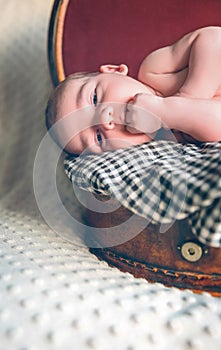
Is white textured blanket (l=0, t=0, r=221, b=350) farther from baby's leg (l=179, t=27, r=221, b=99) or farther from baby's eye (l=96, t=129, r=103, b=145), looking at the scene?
baby's leg (l=179, t=27, r=221, b=99)

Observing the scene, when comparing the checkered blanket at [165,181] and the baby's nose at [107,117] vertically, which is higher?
the baby's nose at [107,117]

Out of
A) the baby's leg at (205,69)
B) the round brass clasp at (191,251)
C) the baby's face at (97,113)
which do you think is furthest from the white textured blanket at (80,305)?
the baby's leg at (205,69)

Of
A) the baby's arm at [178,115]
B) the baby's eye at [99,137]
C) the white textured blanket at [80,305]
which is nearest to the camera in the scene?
the white textured blanket at [80,305]

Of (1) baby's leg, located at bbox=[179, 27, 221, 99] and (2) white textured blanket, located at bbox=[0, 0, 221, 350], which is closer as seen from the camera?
(2) white textured blanket, located at bbox=[0, 0, 221, 350]

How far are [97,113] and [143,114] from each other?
108 mm

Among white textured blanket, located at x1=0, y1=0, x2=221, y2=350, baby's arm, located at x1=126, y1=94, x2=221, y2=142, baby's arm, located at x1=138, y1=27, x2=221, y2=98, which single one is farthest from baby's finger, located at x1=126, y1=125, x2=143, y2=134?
white textured blanket, located at x1=0, y1=0, x2=221, y2=350

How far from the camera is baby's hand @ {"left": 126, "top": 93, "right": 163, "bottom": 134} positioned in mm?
938

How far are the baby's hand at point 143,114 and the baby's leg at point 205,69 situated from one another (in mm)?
97

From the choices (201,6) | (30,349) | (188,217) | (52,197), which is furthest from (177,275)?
(201,6)

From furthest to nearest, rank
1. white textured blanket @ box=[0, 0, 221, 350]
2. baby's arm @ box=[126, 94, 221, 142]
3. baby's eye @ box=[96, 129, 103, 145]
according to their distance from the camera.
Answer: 1. baby's eye @ box=[96, 129, 103, 145]
2. baby's arm @ box=[126, 94, 221, 142]
3. white textured blanket @ box=[0, 0, 221, 350]

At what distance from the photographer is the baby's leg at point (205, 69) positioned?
957 mm

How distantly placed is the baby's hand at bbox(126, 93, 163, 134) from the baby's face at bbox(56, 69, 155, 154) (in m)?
0.02

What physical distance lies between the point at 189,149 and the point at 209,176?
0.22 meters

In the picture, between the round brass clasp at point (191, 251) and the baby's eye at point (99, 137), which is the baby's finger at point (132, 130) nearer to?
the baby's eye at point (99, 137)
